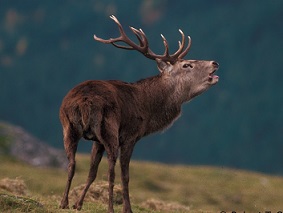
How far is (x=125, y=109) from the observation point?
14070 millimetres

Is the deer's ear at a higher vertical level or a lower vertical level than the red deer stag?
higher

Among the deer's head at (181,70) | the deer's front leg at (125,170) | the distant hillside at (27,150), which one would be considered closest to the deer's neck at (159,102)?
the deer's head at (181,70)

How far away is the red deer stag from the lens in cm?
1320

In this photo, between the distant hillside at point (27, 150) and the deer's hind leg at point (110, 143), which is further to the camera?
the distant hillside at point (27, 150)

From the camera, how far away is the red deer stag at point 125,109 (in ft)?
43.3

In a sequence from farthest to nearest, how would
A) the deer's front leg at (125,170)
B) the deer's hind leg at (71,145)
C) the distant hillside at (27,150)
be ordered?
the distant hillside at (27,150), the deer's front leg at (125,170), the deer's hind leg at (71,145)

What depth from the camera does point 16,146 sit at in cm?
4009

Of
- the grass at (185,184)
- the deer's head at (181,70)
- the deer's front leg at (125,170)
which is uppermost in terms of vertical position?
the grass at (185,184)

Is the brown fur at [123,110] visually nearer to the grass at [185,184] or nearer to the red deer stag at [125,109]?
the red deer stag at [125,109]

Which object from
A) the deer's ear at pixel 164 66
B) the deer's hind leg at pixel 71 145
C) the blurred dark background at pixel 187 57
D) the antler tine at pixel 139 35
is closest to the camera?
the deer's hind leg at pixel 71 145

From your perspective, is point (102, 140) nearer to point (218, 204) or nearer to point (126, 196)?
point (126, 196)

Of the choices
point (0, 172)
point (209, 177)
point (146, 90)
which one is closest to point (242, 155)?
point (209, 177)

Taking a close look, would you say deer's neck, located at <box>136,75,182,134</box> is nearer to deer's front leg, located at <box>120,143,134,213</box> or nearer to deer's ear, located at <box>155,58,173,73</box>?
deer's ear, located at <box>155,58,173,73</box>

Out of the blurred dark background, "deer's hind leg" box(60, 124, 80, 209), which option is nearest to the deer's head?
"deer's hind leg" box(60, 124, 80, 209)
